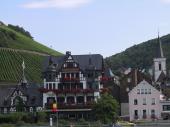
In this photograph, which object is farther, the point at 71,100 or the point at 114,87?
the point at 114,87

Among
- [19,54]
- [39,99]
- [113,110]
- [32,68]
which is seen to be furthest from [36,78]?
[113,110]

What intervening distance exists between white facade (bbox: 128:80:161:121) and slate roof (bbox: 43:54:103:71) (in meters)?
9.39

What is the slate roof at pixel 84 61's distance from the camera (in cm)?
10569

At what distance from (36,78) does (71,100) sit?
4337 cm

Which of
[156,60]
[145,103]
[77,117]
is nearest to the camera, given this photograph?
[77,117]

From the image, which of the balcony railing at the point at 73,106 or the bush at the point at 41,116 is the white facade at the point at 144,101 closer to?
the balcony railing at the point at 73,106

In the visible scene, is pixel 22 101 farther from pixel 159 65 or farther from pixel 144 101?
pixel 159 65

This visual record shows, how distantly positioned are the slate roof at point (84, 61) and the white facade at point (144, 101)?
9394mm

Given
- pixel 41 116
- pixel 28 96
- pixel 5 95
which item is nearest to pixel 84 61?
pixel 28 96

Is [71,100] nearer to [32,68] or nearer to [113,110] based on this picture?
[113,110]

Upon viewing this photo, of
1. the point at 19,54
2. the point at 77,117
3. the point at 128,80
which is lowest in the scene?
the point at 77,117

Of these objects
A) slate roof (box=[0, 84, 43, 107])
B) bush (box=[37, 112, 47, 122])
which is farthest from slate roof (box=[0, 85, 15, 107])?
bush (box=[37, 112, 47, 122])

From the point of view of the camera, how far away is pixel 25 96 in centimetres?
10506

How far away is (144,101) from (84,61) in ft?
45.8
